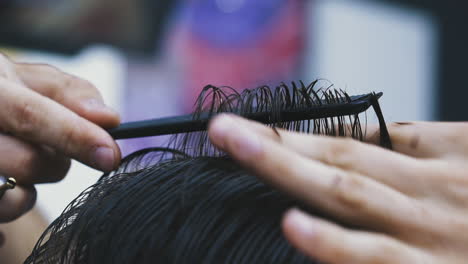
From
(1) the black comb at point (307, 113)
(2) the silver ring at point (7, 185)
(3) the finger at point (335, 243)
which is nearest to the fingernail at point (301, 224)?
(3) the finger at point (335, 243)

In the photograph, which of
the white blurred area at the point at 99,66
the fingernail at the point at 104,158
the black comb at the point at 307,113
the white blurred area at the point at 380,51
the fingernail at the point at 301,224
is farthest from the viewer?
the white blurred area at the point at 380,51

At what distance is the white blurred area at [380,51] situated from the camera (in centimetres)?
236

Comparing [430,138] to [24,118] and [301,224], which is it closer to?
[301,224]

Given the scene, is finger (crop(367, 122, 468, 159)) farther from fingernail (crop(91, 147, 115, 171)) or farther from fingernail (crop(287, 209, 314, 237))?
fingernail (crop(91, 147, 115, 171))

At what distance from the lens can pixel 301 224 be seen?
34cm

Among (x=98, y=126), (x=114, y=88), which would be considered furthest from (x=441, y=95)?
(x=98, y=126)

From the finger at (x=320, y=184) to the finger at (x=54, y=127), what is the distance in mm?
241

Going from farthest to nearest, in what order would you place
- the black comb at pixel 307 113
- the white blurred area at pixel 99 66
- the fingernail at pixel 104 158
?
the white blurred area at pixel 99 66 → the fingernail at pixel 104 158 → the black comb at pixel 307 113

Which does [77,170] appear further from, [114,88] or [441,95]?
[441,95]

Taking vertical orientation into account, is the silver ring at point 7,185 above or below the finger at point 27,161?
below

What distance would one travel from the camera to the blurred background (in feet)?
6.77

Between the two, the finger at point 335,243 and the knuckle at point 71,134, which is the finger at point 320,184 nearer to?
the finger at point 335,243

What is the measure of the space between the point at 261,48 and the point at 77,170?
1.21 meters

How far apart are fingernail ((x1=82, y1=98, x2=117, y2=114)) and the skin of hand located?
0.29m
